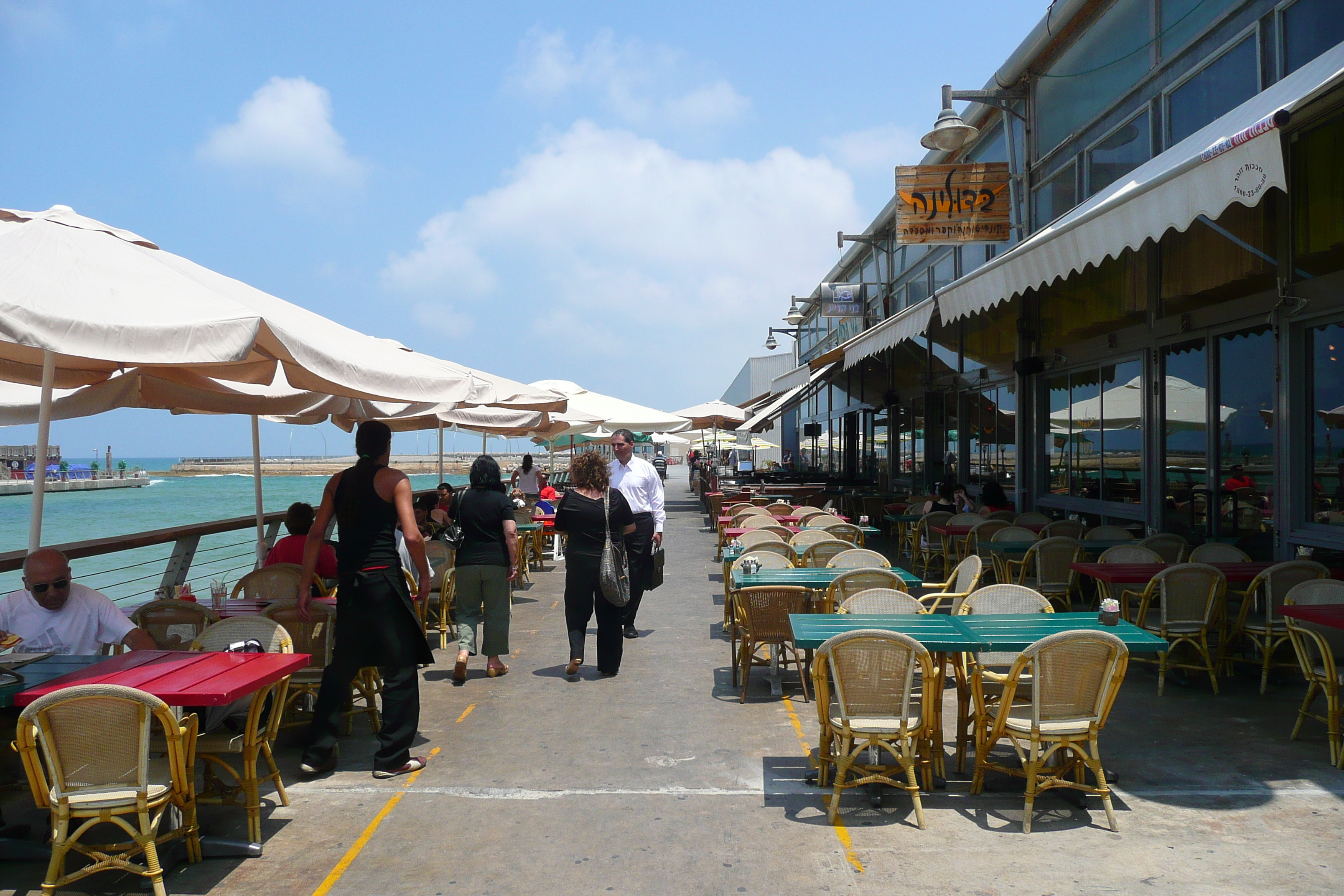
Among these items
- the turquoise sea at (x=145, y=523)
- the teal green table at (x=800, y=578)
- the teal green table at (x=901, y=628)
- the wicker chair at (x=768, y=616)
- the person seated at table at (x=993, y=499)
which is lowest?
the turquoise sea at (x=145, y=523)

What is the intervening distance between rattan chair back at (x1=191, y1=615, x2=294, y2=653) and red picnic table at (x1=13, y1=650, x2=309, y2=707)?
8.2 inches

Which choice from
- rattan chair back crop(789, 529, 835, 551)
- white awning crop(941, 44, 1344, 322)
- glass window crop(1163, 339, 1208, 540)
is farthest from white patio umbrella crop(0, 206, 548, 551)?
glass window crop(1163, 339, 1208, 540)

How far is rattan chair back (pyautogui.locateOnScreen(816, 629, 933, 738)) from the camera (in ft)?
13.4

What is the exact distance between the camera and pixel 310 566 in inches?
189

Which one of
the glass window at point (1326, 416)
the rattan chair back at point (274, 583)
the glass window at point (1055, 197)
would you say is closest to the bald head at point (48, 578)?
the rattan chair back at point (274, 583)

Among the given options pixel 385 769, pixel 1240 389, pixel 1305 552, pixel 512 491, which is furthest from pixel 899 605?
pixel 512 491

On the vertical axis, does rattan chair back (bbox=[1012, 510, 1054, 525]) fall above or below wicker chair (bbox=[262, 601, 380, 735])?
above

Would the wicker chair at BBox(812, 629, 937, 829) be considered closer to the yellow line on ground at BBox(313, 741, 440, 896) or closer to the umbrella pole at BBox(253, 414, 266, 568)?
the yellow line on ground at BBox(313, 741, 440, 896)

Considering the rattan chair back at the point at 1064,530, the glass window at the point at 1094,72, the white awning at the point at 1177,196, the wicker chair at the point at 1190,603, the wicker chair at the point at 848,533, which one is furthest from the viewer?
the glass window at the point at 1094,72

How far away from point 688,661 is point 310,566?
3.36 m

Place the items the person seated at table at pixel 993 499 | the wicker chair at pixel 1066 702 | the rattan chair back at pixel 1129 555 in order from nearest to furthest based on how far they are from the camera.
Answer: the wicker chair at pixel 1066 702
the rattan chair back at pixel 1129 555
the person seated at table at pixel 993 499

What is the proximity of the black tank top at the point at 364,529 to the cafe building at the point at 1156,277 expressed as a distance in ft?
14.7

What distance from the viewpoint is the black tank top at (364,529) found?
15.4ft

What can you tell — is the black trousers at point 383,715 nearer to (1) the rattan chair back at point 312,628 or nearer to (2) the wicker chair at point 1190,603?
(1) the rattan chair back at point 312,628
